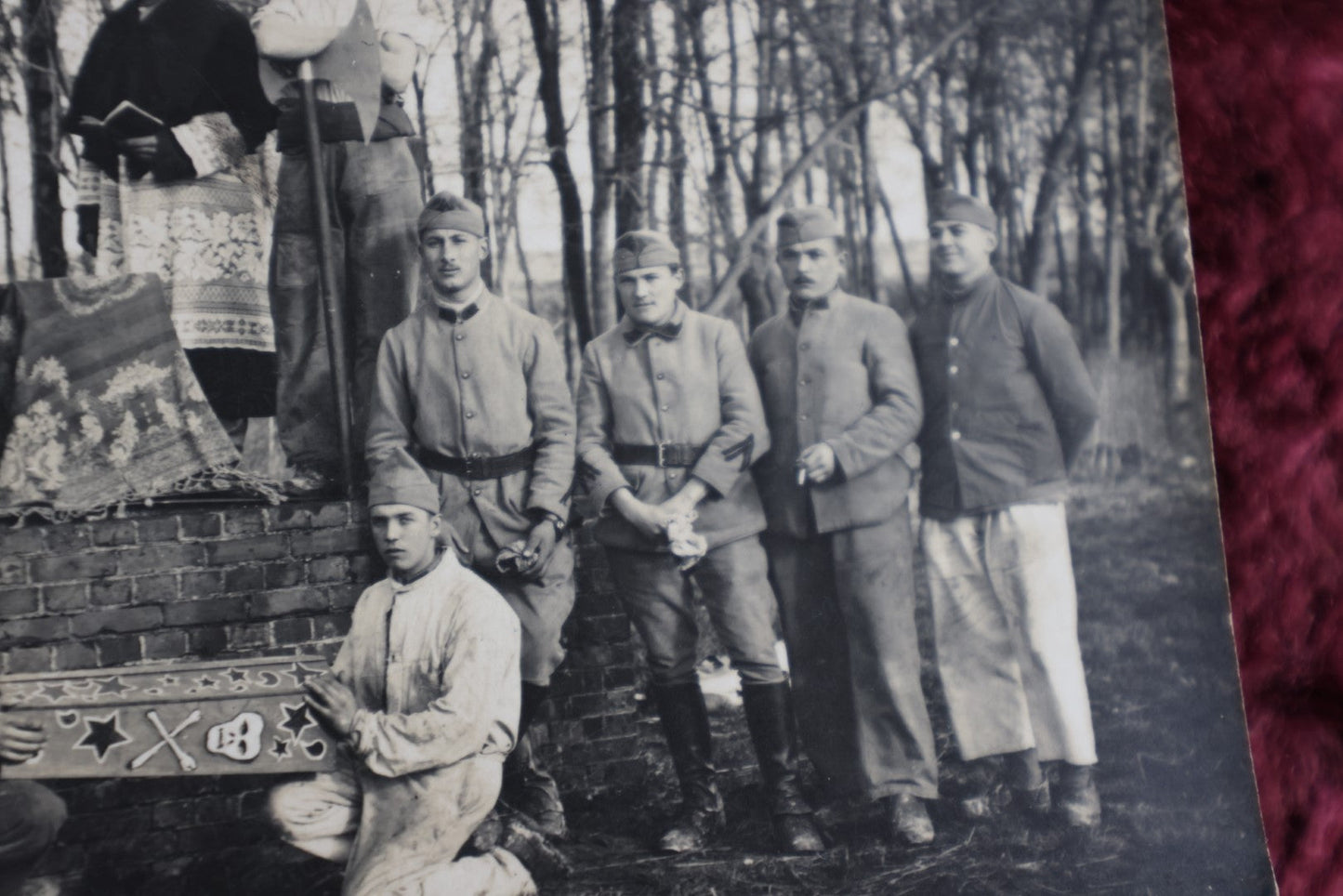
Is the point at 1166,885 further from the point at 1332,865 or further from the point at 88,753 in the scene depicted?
the point at 88,753

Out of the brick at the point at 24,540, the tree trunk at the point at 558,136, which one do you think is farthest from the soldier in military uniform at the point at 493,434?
the brick at the point at 24,540

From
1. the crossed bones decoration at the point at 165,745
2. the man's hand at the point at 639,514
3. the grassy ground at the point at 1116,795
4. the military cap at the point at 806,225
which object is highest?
the military cap at the point at 806,225

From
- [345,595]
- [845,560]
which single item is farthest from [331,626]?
[845,560]

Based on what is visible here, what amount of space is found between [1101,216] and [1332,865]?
1732mm

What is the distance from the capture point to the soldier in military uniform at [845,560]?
252 centimetres

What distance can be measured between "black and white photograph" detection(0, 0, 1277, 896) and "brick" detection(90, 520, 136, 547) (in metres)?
0.01

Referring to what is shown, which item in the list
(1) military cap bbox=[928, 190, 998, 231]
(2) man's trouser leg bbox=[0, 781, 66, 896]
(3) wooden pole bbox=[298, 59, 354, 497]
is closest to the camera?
(2) man's trouser leg bbox=[0, 781, 66, 896]

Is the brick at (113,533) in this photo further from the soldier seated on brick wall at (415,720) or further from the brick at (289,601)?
the soldier seated on brick wall at (415,720)

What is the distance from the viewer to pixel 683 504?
2438 mm

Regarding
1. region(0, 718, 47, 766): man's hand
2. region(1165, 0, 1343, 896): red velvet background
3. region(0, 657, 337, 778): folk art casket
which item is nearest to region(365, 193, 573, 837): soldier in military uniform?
region(0, 657, 337, 778): folk art casket

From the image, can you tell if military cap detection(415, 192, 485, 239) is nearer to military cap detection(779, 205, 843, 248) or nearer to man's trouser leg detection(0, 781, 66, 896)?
military cap detection(779, 205, 843, 248)

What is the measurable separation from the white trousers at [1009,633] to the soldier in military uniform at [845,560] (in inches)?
3.7

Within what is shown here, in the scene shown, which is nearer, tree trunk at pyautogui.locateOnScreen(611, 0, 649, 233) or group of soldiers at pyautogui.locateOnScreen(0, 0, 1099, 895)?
group of soldiers at pyautogui.locateOnScreen(0, 0, 1099, 895)

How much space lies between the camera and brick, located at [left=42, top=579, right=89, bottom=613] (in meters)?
2.22
